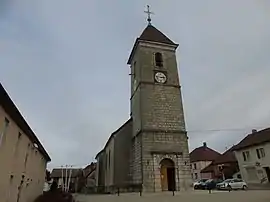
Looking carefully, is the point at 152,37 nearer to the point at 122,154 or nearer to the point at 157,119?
the point at 157,119

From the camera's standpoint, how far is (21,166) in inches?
539

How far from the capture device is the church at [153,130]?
23469 millimetres

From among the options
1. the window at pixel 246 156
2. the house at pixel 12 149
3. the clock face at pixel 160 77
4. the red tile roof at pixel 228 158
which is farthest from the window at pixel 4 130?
the red tile roof at pixel 228 158

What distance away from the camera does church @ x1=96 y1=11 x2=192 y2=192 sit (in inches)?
924

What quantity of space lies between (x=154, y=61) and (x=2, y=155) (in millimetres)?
20591

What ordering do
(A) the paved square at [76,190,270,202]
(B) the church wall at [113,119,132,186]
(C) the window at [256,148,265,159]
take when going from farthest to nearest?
1. (C) the window at [256,148,265,159]
2. (B) the church wall at [113,119,132,186]
3. (A) the paved square at [76,190,270,202]

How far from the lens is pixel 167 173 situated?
24.2 m

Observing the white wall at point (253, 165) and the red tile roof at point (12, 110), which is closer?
the red tile roof at point (12, 110)

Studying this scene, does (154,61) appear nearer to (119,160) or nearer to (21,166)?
(119,160)

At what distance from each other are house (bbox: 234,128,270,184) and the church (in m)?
15.5

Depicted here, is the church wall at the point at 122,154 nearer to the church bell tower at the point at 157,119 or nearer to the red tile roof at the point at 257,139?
the church bell tower at the point at 157,119

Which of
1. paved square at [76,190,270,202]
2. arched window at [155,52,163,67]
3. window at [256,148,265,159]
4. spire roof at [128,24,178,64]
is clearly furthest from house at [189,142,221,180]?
paved square at [76,190,270,202]

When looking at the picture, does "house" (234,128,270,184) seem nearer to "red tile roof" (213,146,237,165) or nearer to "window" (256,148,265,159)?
"window" (256,148,265,159)

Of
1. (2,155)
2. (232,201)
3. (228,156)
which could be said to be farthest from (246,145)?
(2,155)
